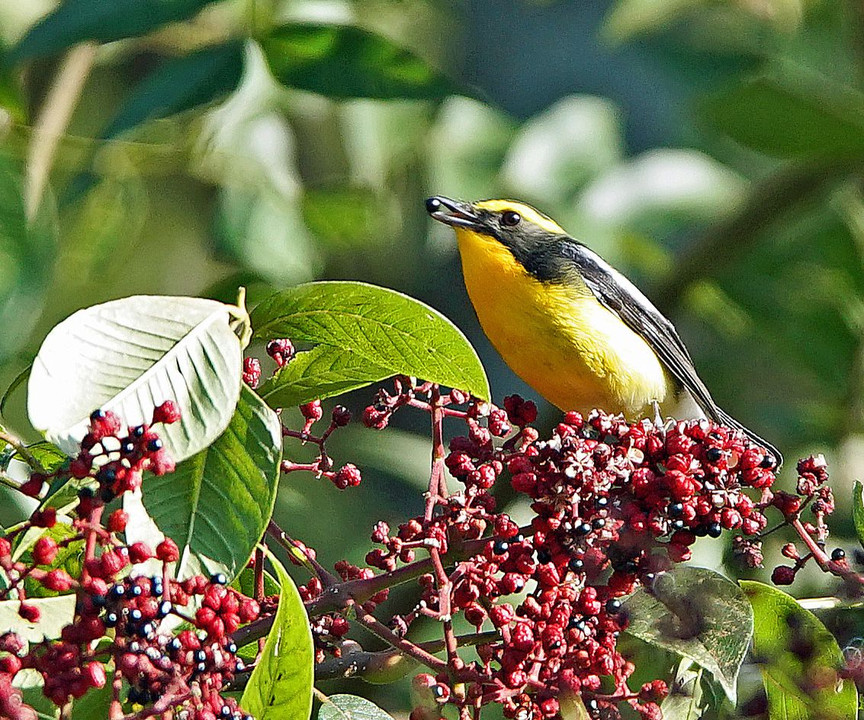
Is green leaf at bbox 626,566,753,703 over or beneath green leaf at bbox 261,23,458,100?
beneath

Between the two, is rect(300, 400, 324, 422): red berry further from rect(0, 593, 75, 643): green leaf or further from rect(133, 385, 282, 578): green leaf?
rect(0, 593, 75, 643): green leaf

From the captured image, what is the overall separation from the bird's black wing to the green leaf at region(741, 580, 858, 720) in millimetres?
1360

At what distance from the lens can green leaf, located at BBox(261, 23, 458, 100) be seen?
10.5 feet

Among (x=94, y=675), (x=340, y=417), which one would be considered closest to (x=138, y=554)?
(x=94, y=675)

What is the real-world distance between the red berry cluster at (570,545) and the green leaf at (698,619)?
0.03m

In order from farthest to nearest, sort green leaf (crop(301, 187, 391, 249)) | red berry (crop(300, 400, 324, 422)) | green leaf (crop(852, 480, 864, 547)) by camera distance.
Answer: green leaf (crop(301, 187, 391, 249)) < red berry (crop(300, 400, 324, 422)) < green leaf (crop(852, 480, 864, 547))

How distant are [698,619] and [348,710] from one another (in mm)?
526

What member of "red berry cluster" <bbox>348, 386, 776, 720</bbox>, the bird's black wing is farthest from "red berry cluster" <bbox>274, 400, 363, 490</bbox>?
the bird's black wing

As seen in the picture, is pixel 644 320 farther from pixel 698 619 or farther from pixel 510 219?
pixel 698 619

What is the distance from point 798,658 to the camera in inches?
76.5

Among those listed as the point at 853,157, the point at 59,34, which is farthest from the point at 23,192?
the point at 853,157

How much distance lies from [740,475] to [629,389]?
3.73ft

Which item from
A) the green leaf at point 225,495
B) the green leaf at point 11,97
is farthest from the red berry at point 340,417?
the green leaf at point 11,97

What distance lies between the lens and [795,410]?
4902mm
